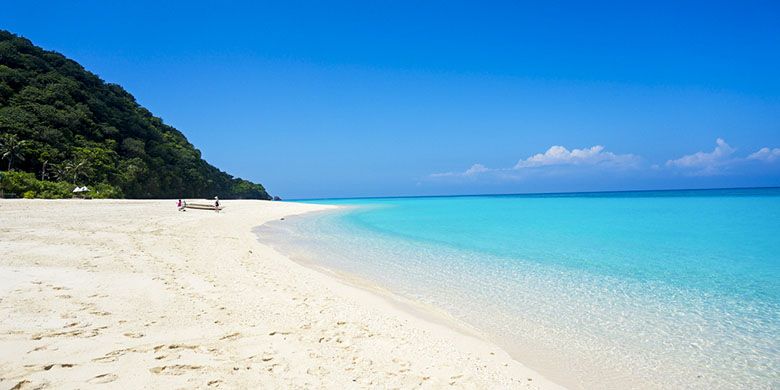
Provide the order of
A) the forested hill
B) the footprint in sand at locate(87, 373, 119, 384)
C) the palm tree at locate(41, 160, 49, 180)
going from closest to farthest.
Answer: the footprint in sand at locate(87, 373, 119, 384) < the palm tree at locate(41, 160, 49, 180) < the forested hill

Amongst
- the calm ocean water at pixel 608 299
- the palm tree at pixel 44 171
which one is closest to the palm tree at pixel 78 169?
the palm tree at pixel 44 171

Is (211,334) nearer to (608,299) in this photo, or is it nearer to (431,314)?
(431,314)

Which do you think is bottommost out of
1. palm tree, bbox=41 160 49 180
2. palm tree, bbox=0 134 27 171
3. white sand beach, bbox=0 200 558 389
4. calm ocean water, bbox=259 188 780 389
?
calm ocean water, bbox=259 188 780 389

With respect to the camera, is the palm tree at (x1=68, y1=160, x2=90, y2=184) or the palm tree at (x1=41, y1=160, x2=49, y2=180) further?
the palm tree at (x1=68, y1=160, x2=90, y2=184)

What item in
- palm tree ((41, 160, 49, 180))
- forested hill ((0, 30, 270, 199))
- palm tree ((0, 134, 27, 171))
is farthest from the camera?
forested hill ((0, 30, 270, 199))

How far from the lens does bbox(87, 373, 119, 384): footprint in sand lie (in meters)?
3.18

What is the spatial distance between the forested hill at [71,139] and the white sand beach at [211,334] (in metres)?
29.5

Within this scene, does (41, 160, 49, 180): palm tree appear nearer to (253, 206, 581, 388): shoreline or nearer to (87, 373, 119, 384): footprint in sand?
(253, 206, 581, 388): shoreline

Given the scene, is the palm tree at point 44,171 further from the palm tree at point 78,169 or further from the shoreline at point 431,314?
the shoreline at point 431,314

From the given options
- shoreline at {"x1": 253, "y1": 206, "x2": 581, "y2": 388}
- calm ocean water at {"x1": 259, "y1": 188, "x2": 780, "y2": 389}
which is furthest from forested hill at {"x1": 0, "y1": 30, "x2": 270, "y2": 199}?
calm ocean water at {"x1": 259, "y1": 188, "x2": 780, "y2": 389}

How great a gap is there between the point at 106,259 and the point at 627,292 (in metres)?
11.5

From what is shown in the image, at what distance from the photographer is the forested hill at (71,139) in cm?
3431

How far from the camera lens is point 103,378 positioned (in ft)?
10.6

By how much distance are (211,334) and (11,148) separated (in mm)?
42547
